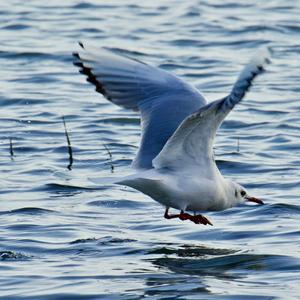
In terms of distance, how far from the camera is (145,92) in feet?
29.5

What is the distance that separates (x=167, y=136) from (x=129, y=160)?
3.07 meters

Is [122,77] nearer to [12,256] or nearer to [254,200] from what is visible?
[254,200]

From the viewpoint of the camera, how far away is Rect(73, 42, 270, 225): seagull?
26.6ft

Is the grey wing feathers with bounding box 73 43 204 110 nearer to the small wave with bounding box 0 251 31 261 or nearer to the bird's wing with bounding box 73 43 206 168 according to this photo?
the bird's wing with bounding box 73 43 206 168

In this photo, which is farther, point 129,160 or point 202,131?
point 129,160

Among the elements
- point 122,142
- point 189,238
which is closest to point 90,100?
point 122,142

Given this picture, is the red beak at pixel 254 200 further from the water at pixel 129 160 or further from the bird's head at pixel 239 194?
the water at pixel 129 160

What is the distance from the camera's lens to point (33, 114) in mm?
13727

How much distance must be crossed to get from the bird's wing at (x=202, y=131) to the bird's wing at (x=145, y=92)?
264mm

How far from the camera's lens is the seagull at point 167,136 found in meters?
8.10

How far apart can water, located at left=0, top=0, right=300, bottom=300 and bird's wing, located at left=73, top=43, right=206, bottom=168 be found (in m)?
0.87

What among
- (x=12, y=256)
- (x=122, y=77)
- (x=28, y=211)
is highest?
(x=122, y=77)

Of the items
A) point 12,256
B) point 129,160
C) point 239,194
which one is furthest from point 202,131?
point 129,160

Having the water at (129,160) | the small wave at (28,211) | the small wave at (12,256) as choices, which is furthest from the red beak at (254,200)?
the small wave at (12,256)
